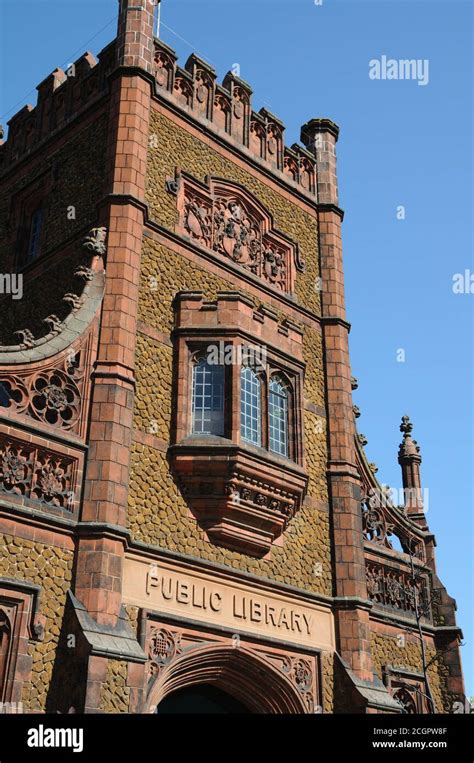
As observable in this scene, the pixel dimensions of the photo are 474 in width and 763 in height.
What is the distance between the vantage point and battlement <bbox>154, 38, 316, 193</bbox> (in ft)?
62.0

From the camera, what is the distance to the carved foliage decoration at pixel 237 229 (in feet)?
59.8

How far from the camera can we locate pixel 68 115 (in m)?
19.4

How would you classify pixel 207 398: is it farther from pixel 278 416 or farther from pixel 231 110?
pixel 231 110

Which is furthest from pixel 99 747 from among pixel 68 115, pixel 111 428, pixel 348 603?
pixel 68 115

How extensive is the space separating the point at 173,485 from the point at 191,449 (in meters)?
0.68

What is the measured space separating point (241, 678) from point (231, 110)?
12.2 meters

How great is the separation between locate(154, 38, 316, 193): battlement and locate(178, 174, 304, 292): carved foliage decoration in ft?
5.10

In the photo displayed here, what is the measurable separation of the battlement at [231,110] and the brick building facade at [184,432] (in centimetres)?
5

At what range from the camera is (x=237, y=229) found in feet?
63.2

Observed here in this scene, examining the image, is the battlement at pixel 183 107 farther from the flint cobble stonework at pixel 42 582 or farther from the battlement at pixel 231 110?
the flint cobble stonework at pixel 42 582
